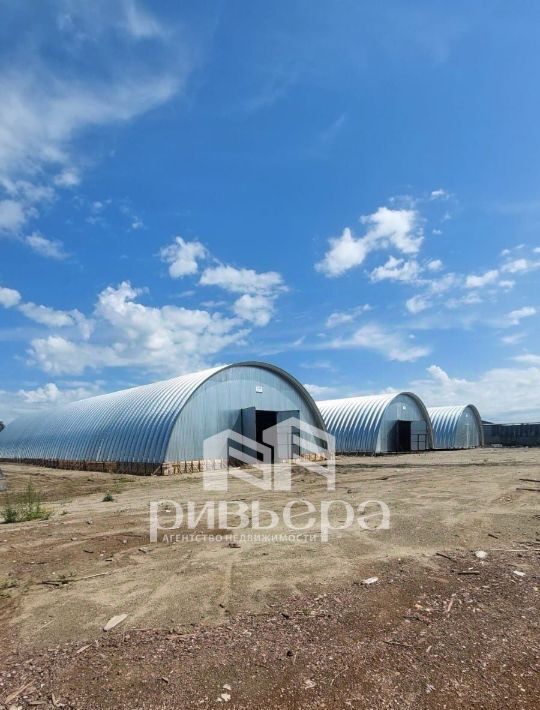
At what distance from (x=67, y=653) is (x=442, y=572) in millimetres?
4926

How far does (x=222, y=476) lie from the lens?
22.5 meters

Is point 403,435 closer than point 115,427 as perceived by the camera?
No

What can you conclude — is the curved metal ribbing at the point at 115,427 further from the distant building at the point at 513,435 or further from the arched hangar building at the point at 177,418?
the distant building at the point at 513,435

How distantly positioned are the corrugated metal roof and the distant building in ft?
135

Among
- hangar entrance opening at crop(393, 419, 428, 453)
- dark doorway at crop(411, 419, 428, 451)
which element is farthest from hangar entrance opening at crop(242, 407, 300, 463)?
dark doorway at crop(411, 419, 428, 451)

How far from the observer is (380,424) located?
1596 inches

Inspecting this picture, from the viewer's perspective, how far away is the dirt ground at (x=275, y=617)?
3.99 meters

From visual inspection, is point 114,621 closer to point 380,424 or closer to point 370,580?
point 370,580

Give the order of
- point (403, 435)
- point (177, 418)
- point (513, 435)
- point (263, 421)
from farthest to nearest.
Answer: point (513, 435) < point (403, 435) < point (263, 421) < point (177, 418)

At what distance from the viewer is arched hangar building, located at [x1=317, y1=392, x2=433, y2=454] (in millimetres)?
40562

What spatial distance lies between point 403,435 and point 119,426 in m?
25.7

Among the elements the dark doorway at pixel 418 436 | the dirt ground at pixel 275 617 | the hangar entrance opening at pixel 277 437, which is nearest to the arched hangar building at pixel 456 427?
the dark doorway at pixel 418 436

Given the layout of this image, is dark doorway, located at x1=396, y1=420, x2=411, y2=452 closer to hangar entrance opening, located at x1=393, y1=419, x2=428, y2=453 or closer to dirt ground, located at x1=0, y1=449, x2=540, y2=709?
hangar entrance opening, located at x1=393, y1=419, x2=428, y2=453

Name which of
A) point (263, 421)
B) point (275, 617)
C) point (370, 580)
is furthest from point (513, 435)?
point (275, 617)
